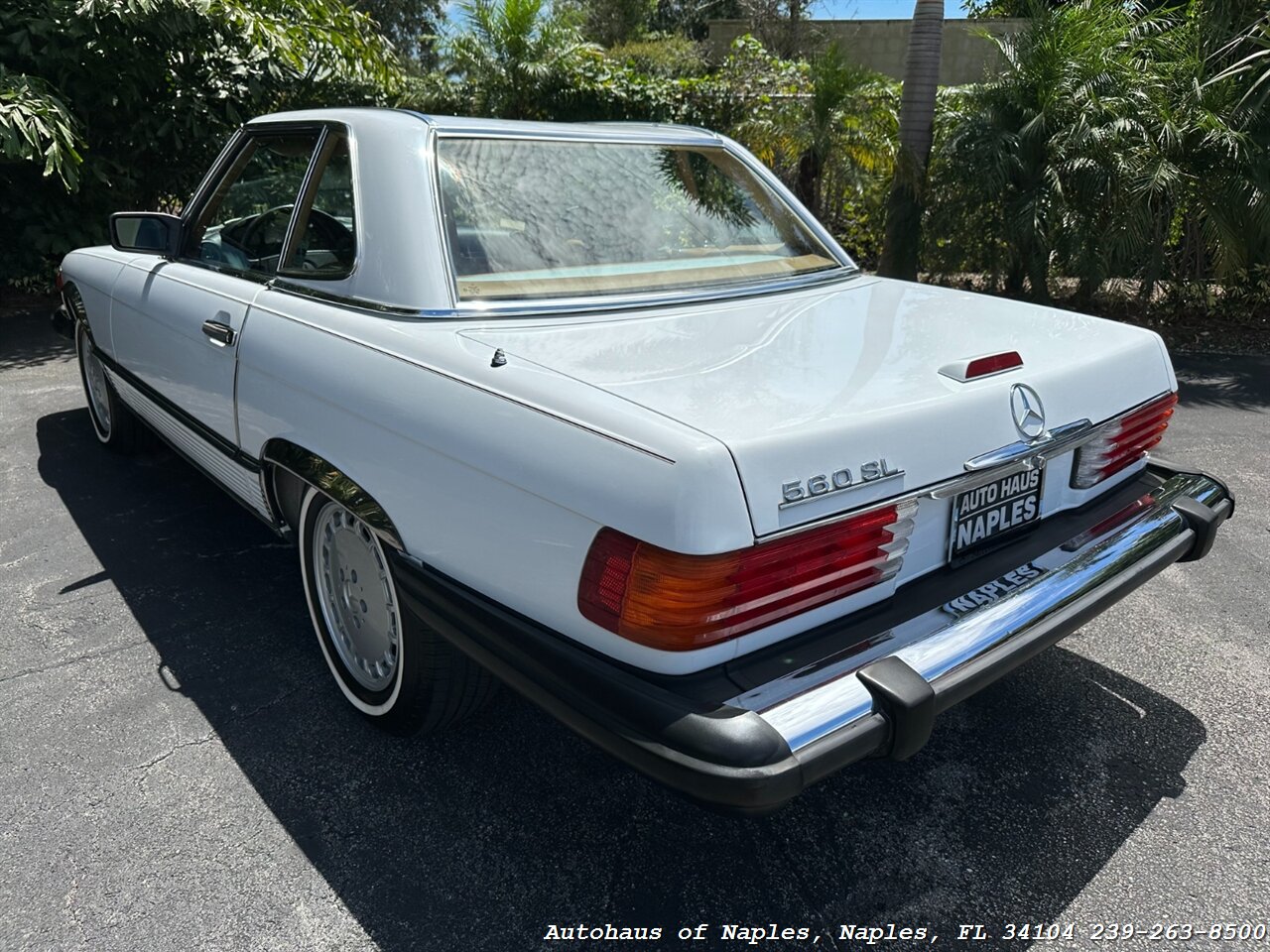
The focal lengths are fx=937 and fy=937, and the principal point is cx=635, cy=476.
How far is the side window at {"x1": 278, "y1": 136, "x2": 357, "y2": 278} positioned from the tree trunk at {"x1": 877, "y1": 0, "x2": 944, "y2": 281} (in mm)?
6650

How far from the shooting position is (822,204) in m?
10.3

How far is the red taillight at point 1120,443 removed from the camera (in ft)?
8.27

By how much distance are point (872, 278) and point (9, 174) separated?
8.91 metres

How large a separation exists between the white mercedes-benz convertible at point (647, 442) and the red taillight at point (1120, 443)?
12 millimetres

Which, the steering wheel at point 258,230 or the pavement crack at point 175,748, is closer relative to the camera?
the pavement crack at point 175,748

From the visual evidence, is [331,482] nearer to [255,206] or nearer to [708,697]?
[708,697]

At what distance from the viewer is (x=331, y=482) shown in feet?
8.16

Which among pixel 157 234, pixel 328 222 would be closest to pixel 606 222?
pixel 328 222

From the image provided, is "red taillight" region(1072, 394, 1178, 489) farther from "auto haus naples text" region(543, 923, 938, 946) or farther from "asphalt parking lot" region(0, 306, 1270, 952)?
"auto haus naples text" region(543, 923, 938, 946)

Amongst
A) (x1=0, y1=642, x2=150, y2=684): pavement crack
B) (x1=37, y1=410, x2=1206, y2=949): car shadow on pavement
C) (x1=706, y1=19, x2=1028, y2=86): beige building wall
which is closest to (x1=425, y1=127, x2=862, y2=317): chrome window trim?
(x1=37, y1=410, x2=1206, y2=949): car shadow on pavement

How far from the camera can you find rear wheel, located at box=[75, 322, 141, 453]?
472cm

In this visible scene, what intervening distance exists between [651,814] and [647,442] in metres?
1.18

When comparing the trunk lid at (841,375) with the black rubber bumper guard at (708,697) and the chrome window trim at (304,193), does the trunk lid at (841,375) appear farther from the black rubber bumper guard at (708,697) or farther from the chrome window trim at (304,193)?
the chrome window trim at (304,193)

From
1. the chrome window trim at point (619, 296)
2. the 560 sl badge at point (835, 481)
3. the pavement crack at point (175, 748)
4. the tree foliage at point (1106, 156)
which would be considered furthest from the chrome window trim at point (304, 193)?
the tree foliage at point (1106, 156)
